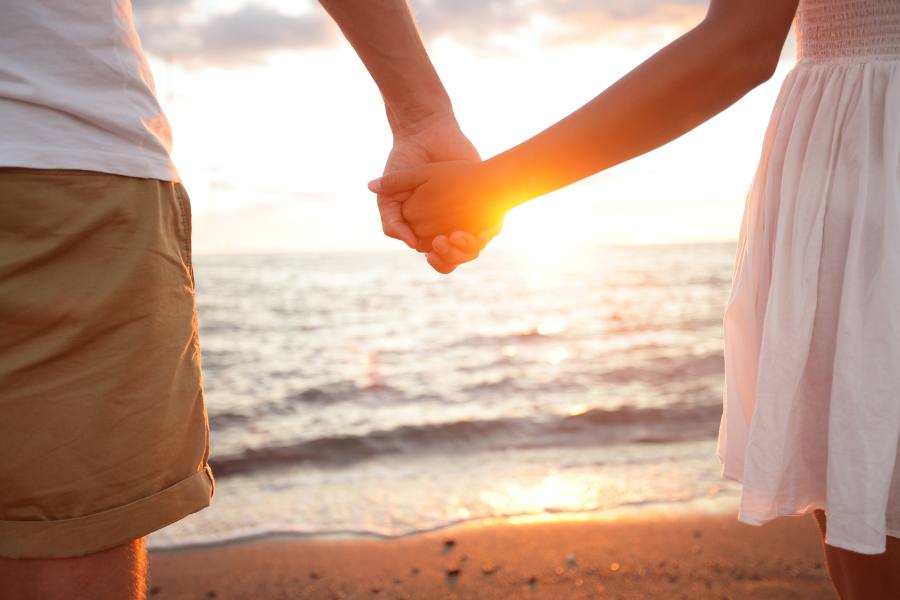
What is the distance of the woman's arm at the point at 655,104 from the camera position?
141 centimetres

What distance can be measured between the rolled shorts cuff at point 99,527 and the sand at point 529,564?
2.53 metres

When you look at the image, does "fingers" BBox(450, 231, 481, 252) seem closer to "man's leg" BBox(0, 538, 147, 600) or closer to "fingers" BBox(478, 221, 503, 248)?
"fingers" BBox(478, 221, 503, 248)

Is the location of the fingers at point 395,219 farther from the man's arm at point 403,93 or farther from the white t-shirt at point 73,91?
the white t-shirt at point 73,91

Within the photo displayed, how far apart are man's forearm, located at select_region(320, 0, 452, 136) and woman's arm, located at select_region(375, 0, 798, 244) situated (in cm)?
54

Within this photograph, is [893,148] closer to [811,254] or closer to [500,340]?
[811,254]

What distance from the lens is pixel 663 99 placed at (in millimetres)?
1505

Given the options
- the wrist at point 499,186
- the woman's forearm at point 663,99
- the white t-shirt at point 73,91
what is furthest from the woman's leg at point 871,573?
the white t-shirt at point 73,91

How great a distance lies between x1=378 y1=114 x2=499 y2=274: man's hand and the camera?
218cm

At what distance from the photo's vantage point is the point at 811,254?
55.0 inches

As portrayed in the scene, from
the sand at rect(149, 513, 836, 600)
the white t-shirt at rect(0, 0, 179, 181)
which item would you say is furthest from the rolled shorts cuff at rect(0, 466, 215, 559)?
the sand at rect(149, 513, 836, 600)

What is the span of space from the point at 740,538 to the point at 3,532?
3.81 m

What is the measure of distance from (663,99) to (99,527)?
1.33m

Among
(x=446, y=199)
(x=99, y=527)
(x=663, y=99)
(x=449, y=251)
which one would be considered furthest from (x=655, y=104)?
(x=99, y=527)

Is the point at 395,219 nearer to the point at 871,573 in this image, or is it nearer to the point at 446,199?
the point at 446,199
